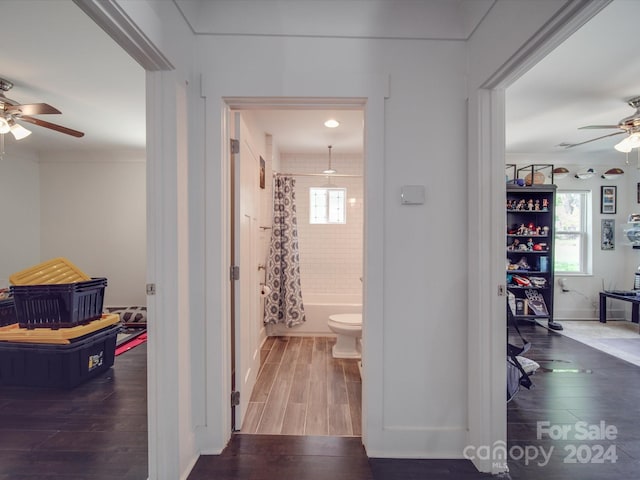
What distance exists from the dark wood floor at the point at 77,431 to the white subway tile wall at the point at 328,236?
2.45m

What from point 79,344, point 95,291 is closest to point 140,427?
point 79,344

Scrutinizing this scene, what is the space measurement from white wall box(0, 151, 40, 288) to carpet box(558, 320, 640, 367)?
7568 mm

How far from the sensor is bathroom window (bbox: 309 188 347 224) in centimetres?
455

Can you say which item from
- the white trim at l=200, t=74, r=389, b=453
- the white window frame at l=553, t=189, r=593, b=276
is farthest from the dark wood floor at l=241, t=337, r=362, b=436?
the white window frame at l=553, t=189, r=593, b=276

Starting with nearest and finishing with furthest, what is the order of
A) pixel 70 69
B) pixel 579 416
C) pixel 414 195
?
pixel 414 195 < pixel 579 416 < pixel 70 69

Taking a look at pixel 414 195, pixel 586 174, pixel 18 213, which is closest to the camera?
pixel 414 195

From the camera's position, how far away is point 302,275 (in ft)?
14.8

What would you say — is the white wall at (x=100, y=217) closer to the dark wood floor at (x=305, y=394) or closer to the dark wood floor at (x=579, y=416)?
the dark wood floor at (x=305, y=394)

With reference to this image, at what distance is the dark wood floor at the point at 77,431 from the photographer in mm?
1699

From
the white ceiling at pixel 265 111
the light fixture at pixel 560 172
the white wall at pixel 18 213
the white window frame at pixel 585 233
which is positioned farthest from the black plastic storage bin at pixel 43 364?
the white window frame at pixel 585 233

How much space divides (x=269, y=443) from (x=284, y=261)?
2.30 metres

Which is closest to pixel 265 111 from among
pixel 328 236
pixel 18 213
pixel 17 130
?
pixel 328 236

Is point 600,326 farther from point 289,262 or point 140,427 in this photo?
point 140,427

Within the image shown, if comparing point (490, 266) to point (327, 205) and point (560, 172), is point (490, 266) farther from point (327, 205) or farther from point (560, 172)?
point (560, 172)
